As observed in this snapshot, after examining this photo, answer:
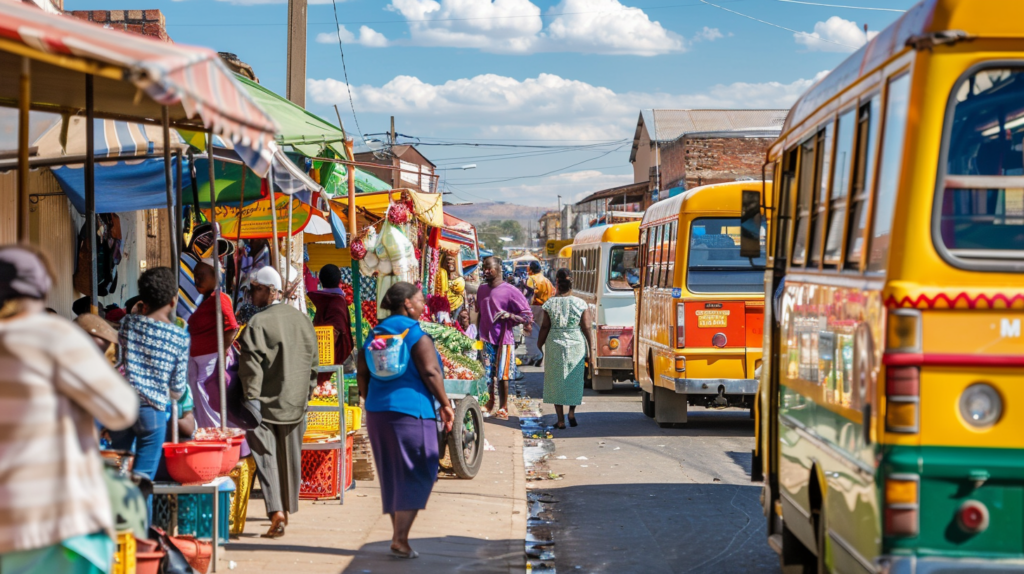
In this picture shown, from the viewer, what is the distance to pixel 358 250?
34.9ft

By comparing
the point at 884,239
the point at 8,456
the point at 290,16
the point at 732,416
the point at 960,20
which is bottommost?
the point at 732,416

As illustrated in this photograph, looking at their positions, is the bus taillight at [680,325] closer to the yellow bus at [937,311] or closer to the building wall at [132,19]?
the building wall at [132,19]

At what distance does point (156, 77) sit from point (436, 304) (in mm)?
9823

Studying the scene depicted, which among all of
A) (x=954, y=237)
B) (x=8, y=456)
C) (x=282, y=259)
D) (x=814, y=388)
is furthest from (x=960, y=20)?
(x=282, y=259)

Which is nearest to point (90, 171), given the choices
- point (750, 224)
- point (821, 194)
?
point (821, 194)

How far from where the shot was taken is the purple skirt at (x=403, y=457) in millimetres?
7012

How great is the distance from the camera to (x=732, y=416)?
51.1 ft

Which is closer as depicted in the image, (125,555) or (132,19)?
(125,555)

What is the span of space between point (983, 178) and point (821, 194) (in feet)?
4.94

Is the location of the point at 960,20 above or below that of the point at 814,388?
above

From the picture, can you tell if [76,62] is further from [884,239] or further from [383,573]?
[383,573]

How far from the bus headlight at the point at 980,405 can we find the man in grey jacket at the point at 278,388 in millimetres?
4887

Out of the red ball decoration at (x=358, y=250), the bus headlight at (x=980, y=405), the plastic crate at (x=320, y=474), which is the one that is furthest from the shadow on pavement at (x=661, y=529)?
the bus headlight at (x=980, y=405)

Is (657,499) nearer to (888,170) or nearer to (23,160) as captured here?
(888,170)
